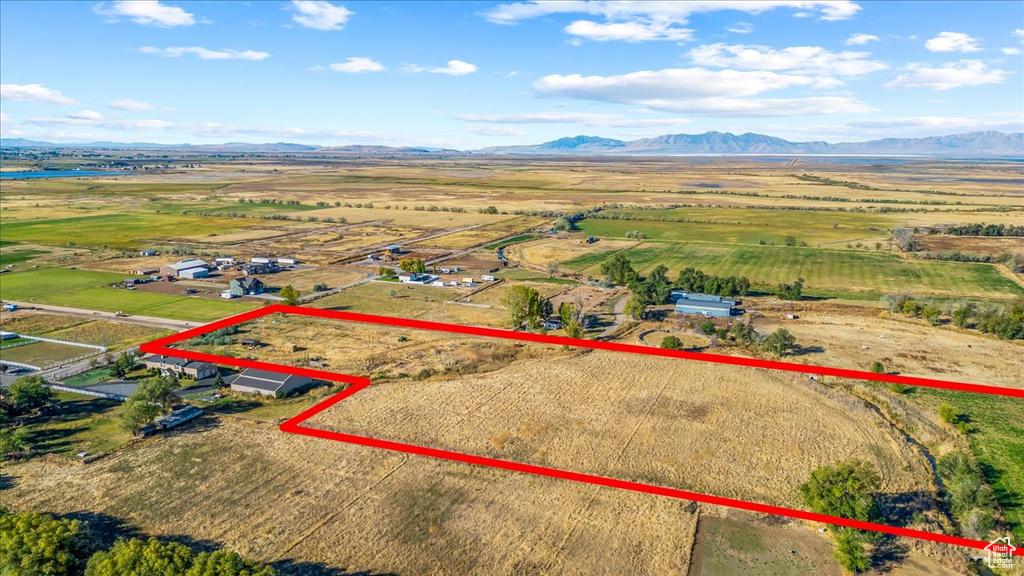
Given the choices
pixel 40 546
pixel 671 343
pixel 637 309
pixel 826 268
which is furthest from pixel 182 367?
pixel 826 268

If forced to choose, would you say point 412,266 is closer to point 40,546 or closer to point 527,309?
point 527,309

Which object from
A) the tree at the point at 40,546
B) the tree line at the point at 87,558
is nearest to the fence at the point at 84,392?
the tree at the point at 40,546

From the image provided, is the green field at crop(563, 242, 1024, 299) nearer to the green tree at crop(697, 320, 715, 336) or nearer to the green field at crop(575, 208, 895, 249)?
the green field at crop(575, 208, 895, 249)

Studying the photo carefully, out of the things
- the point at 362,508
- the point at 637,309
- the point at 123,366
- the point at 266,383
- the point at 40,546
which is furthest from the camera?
the point at 637,309

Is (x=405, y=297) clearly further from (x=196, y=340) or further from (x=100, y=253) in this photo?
(x=100, y=253)

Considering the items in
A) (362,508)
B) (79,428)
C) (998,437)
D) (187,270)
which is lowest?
(362,508)

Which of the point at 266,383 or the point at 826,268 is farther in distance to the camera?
the point at 826,268

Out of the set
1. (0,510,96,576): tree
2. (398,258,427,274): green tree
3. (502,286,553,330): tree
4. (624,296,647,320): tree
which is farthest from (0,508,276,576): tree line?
(398,258,427,274): green tree

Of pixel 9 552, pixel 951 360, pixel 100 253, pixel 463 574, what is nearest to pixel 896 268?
pixel 951 360
